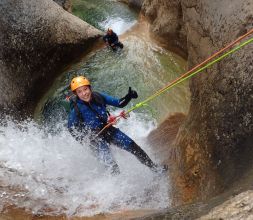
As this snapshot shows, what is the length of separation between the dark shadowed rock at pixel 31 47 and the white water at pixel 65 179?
1.27 m

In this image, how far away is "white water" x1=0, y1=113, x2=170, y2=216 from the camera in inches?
216

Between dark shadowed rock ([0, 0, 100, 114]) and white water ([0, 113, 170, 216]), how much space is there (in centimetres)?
127

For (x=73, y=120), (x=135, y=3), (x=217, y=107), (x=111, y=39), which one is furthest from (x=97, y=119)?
(x=135, y=3)

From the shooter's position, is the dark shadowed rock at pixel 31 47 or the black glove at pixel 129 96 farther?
the dark shadowed rock at pixel 31 47

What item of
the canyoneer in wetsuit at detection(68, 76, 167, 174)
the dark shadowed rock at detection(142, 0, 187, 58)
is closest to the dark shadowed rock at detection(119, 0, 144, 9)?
the dark shadowed rock at detection(142, 0, 187, 58)

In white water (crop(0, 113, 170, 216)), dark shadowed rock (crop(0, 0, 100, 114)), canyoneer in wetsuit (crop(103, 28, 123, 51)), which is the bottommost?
white water (crop(0, 113, 170, 216))

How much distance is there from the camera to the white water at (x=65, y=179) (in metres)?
5.48

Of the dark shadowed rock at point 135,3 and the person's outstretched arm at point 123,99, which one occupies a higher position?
the dark shadowed rock at point 135,3

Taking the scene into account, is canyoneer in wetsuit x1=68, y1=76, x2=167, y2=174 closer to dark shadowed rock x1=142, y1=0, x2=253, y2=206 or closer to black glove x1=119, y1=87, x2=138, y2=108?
black glove x1=119, y1=87, x2=138, y2=108

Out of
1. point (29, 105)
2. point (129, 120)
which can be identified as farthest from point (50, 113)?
point (129, 120)

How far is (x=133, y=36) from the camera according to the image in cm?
1360

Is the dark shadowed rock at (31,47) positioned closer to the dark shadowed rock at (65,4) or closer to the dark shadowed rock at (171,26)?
the dark shadowed rock at (171,26)

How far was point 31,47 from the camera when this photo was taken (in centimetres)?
987

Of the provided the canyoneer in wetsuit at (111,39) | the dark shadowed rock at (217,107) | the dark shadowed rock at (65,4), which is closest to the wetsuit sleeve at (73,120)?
the dark shadowed rock at (217,107)
